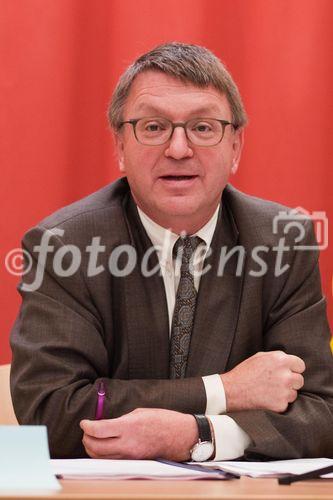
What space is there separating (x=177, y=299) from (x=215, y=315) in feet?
0.27

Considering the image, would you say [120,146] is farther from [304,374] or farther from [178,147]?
[304,374]

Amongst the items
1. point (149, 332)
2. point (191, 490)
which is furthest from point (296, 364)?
point (191, 490)

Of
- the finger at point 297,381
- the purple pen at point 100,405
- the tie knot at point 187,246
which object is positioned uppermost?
the tie knot at point 187,246

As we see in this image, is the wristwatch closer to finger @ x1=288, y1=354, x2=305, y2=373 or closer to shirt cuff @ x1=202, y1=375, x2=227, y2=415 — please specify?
shirt cuff @ x1=202, y1=375, x2=227, y2=415

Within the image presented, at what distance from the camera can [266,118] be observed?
2.51 m

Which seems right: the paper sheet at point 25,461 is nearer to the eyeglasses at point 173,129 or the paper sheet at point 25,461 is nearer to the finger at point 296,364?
the finger at point 296,364

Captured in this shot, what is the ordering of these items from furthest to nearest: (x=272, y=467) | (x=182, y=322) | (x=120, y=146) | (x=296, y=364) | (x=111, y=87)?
1. (x=111, y=87)
2. (x=120, y=146)
3. (x=182, y=322)
4. (x=296, y=364)
5. (x=272, y=467)

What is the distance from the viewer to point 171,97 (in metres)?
1.71

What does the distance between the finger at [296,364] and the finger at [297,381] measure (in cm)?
1

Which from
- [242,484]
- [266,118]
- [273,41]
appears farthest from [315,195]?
[242,484]

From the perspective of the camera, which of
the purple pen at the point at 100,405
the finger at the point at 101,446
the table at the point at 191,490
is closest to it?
the table at the point at 191,490

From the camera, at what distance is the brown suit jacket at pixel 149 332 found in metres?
1.55

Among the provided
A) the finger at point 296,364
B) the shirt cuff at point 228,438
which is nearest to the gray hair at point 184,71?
the finger at point 296,364

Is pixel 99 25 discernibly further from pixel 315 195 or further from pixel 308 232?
pixel 308 232
